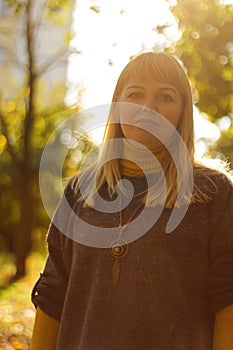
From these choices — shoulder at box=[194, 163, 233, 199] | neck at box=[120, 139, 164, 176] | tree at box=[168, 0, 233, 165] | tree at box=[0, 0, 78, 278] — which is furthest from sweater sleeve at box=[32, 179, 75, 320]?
tree at box=[0, 0, 78, 278]

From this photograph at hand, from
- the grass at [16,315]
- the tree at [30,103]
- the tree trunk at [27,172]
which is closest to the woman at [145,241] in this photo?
the grass at [16,315]

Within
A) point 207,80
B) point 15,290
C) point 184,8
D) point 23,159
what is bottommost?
point 15,290

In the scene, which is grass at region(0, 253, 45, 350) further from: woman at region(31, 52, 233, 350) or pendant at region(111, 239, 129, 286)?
pendant at region(111, 239, 129, 286)

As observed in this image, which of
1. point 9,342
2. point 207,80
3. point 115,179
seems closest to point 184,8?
point 207,80

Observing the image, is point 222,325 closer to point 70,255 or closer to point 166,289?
point 166,289

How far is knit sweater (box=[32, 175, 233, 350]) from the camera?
205 centimetres

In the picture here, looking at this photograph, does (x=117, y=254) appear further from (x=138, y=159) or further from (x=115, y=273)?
(x=138, y=159)

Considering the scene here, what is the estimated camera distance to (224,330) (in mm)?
2066

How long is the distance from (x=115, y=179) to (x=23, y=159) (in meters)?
13.7

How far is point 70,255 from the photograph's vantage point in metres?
2.30

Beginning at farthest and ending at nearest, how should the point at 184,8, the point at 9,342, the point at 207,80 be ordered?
the point at 207,80 < the point at 184,8 < the point at 9,342

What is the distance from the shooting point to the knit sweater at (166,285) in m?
2.05

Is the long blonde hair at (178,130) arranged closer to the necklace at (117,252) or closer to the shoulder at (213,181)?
the shoulder at (213,181)

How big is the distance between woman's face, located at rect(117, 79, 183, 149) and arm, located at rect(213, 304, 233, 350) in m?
0.58
